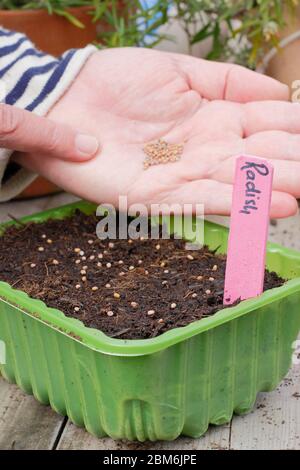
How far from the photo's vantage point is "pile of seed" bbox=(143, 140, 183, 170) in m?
1.10

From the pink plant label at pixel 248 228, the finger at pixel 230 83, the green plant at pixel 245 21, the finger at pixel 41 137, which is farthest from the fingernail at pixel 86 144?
the green plant at pixel 245 21

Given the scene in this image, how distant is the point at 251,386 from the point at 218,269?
0.54 feet

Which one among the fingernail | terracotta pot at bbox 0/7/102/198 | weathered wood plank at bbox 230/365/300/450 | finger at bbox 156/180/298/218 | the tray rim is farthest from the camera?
terracotta pot at bbox 0/7/102/198

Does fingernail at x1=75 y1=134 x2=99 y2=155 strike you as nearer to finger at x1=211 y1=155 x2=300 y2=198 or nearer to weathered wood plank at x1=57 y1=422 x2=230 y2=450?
finger at x1=211 y1=155 x2=300 y2=198

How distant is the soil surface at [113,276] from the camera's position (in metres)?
0.83

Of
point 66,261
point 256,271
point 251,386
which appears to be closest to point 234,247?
point 256,271

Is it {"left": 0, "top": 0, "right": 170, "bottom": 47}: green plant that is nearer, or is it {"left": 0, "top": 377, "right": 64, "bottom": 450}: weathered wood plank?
{"left": 0, "top": 377, "right": 64, "bottom": 450}: weathered wood plank

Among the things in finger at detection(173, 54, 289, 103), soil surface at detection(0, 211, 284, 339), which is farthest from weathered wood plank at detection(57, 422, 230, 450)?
finger at detection(173, 54, 289, 103)

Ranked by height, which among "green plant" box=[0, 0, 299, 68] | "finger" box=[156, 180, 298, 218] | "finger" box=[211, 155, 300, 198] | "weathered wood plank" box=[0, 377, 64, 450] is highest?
"green plant" box=[0, 0, 299, 68]

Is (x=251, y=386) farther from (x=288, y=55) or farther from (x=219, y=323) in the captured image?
(x=288, y=55)

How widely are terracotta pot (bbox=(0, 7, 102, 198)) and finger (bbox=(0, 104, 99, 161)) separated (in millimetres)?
405

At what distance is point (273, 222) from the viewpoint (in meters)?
1.42

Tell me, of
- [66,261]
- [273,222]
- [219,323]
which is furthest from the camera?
[273,222]

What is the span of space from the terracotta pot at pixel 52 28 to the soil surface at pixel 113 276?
18.1 inches
